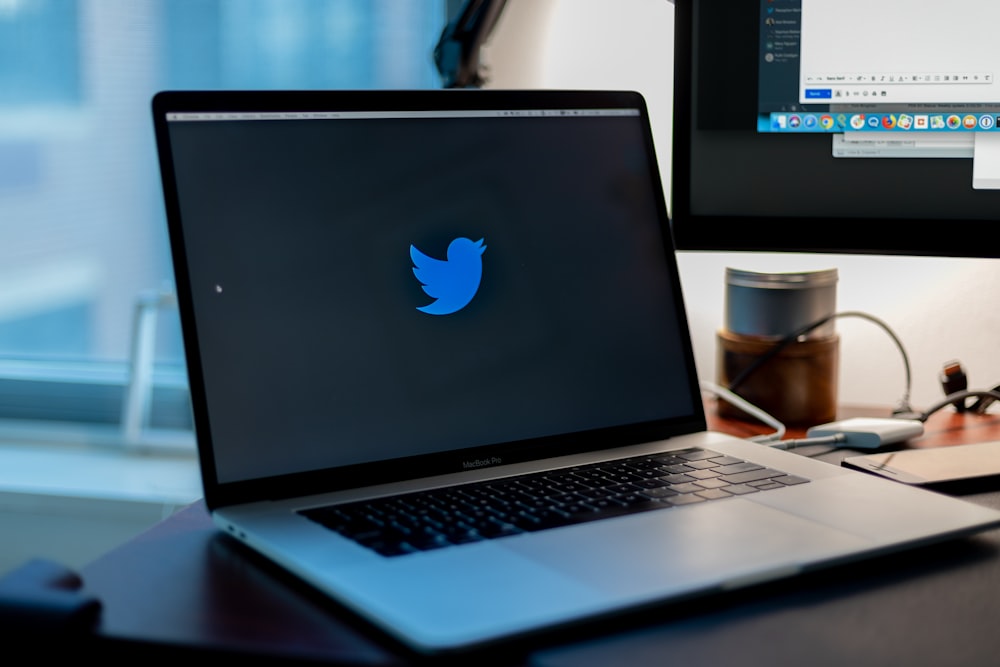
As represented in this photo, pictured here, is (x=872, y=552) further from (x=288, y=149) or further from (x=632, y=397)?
(x=288, y=149)

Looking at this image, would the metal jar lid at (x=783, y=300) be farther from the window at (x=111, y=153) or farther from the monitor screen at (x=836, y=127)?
the window at (x=111, y=153)

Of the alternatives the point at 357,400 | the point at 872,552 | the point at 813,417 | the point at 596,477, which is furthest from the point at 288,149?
the point at 813,417

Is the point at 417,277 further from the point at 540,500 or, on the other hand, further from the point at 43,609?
the point at 43,609

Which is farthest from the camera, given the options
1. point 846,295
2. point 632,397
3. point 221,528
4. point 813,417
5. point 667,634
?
point 846,295

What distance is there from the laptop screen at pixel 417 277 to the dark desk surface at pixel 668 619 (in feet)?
0.30

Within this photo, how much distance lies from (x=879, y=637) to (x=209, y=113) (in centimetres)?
47

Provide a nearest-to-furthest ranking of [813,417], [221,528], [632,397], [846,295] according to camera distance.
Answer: [221,528]
[632,397]
[813,417]
[846,295]

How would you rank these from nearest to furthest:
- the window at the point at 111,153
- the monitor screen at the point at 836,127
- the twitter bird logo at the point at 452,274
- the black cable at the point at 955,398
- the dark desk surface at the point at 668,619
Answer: the dark desk surface at the point at 668,619, the twitter bird logo at the point at 452,274, the monitor screen at the point at 836,127, the black cable at the point at 955,398, the window at the point at 111,153

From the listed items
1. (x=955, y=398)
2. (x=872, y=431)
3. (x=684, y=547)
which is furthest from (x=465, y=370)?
(x=955, y=398)

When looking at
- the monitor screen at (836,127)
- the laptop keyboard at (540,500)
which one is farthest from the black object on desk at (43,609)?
the monitor screen at (836,127)

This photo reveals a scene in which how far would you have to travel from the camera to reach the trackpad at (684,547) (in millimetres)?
513

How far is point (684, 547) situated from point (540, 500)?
0.34 ft

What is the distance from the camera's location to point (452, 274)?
2.37ft

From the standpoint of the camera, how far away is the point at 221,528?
620 millimetres
